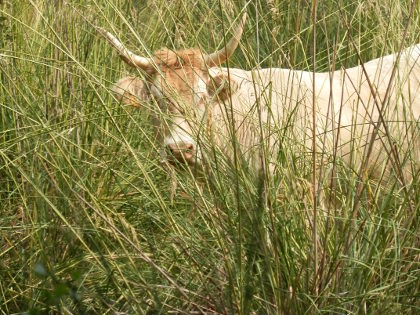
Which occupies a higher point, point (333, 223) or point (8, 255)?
point (333, 223)

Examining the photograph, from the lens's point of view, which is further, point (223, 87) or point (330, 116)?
point (330, 116)

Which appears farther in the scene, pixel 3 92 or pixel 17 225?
pixel 3 92

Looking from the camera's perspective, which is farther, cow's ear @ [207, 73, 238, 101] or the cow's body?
the cow's body

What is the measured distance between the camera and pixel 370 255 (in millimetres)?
3168

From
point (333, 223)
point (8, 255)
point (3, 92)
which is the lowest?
point (8, 255)

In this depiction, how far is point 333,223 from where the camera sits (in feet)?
10.8

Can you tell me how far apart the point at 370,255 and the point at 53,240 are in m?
1.32

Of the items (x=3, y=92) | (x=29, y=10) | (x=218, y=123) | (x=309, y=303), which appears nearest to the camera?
(x=309, y=303)

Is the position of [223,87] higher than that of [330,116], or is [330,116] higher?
[223,87]

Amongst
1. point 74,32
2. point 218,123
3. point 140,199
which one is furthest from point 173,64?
point 140,199

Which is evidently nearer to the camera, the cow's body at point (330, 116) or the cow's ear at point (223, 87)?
the cow's ear at point (223, 87)

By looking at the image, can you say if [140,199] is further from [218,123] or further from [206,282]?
[206,282]

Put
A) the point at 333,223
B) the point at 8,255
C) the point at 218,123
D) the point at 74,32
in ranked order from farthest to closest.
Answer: the point at 74,32
the point at 218,123
the point at 8,255
the point at 333,223

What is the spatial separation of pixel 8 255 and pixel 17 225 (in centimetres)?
21
